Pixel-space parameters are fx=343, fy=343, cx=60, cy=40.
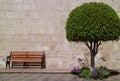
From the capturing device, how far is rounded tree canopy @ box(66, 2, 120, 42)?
12984 millimetres

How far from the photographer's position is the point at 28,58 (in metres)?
16.6

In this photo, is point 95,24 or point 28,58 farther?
point 28,58

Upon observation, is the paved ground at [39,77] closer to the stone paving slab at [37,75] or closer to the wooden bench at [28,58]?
the stone paving slab at [37,75]

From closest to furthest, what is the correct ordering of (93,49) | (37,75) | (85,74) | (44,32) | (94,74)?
(94,74)
(85,74)
(93,49)
(37,75)
(44,32)

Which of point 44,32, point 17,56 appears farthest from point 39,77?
point 44,32

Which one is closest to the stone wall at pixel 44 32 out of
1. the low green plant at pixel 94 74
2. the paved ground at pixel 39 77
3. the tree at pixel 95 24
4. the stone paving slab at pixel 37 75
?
the stone paving slab at pixel 37 75

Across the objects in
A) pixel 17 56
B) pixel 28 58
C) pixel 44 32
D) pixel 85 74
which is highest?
pixel 44 32

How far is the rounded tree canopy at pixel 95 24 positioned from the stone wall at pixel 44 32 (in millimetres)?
3560

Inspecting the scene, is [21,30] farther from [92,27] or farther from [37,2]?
[92,27]

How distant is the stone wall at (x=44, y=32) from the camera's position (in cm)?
1678

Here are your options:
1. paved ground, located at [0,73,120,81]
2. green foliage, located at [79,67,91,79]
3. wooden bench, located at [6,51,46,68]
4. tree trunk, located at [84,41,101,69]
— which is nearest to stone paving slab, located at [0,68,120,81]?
paved ground, located at [0,73,120,81]

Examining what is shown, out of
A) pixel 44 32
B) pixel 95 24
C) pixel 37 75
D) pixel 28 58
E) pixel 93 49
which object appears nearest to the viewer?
pixel 95 24

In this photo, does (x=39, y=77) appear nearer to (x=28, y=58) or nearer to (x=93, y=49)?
(x=93, y=49)

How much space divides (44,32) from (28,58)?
1.49m
